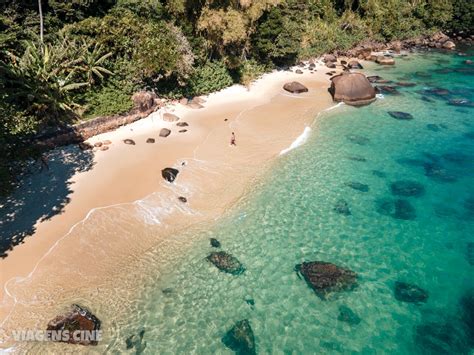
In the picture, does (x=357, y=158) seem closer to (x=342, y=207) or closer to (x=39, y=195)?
(x=342, y=207)

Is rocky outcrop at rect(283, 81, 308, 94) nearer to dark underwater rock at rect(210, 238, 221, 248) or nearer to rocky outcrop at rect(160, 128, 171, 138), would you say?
rocky outcrop at rect(160, 128, 171, 138)

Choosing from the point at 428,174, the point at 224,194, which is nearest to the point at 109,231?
the point at 224,194

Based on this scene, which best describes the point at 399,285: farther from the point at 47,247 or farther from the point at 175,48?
the point at 175,48

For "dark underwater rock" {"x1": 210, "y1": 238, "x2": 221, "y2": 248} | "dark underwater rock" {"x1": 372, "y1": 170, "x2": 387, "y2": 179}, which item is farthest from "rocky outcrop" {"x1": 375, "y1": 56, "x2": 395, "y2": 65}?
"dark underwater rock" {"x1": 210, "y1": 238, "x2": 221, "y2": 248}

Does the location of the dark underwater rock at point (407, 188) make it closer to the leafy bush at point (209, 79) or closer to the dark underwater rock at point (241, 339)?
the dark underwater rock at point (241, 339)

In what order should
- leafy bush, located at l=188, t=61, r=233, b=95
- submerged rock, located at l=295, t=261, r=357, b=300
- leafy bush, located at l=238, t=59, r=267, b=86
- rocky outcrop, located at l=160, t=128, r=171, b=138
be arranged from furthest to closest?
1. leafy bush, located at l=238, t=59, r=267, b=86
2. leafy bush, located at l=188, t=61, r=233, b=95
3. rocky outcrop, located at l=160, t=128, r=171, b=138
4. submerged rock, located at l=295, t=261, r=357, b=300

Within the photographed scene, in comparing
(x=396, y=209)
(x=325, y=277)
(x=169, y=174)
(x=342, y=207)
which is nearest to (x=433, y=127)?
(x=396, y=209)

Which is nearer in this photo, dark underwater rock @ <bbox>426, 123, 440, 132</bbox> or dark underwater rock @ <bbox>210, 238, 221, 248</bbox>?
dark underwater rock @ <bbox>210, 238, 221, 248</bbox>
